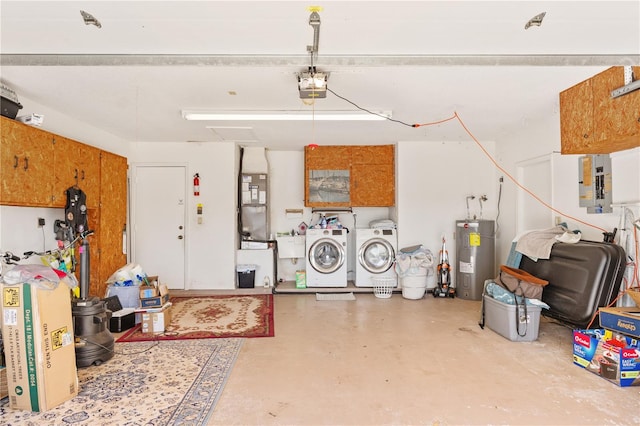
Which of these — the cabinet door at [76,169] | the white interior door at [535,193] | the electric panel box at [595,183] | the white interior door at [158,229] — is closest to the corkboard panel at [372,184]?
the white interior door at [535,193]

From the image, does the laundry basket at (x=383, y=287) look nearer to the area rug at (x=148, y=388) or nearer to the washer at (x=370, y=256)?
the washer at (x=370, y=256)

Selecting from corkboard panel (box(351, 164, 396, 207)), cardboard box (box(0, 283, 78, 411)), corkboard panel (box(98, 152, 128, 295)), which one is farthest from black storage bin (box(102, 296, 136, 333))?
corkboard panel (box(351, 164, 396, 207))

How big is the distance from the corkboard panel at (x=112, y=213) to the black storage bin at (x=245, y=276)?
1.74 meters

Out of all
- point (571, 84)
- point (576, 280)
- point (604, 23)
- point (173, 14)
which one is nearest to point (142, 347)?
point (173, 14)

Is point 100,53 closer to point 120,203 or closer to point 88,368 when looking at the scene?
point 88,368

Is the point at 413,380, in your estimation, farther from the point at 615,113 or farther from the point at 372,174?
the point at 372,174

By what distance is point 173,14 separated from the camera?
2148mm

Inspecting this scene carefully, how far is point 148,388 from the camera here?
254 centimetres

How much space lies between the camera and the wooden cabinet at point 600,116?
8.77ft

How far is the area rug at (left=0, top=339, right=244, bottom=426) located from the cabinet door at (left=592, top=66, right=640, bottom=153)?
12.3ft

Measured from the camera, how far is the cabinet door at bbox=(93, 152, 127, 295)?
4.61m

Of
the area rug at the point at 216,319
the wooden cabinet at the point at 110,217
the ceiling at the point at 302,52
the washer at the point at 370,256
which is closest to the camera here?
the ceiling at the point at 302,52

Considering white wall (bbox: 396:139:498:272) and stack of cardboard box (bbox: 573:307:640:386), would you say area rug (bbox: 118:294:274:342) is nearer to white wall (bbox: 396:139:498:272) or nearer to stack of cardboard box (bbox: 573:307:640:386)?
white wall (bbox: 396:139:498:272)

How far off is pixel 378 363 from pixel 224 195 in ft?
12.5
